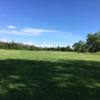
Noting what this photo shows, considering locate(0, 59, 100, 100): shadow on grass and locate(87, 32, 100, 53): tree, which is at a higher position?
locate(87, 32, 100, 53): tree

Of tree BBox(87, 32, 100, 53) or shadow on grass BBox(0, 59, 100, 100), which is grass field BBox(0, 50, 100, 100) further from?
tree BBox(87, 32, 100, 53)

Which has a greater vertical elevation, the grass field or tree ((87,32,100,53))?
tree ((87,32,100,53))

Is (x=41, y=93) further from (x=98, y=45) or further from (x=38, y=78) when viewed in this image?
(x=98, y=45)

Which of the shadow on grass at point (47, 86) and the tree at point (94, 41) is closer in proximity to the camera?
the shadow on grass at point (47, 86)

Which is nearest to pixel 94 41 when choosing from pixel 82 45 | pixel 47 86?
pixel 82 45

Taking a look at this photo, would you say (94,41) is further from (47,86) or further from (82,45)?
(47,86)

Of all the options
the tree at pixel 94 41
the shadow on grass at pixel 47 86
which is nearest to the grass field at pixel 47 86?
the shadow on grass at pixel 47 86

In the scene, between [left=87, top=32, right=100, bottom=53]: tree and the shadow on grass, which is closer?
the shadow on grass

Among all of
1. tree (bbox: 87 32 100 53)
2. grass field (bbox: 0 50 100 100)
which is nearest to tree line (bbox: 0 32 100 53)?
tree (bbox: 87 32 100 53)

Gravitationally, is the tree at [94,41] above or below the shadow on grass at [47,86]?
above

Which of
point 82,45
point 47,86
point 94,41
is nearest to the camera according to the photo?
point 47,86

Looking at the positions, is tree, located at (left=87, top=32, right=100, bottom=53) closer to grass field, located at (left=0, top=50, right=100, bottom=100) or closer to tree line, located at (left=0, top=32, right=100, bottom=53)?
tree line, located at (left=0, top=32, right=100, bottom=53)

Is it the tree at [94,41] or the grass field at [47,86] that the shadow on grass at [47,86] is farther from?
the tree at [94,41]

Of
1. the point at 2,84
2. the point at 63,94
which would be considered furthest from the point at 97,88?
the point at 2,84
